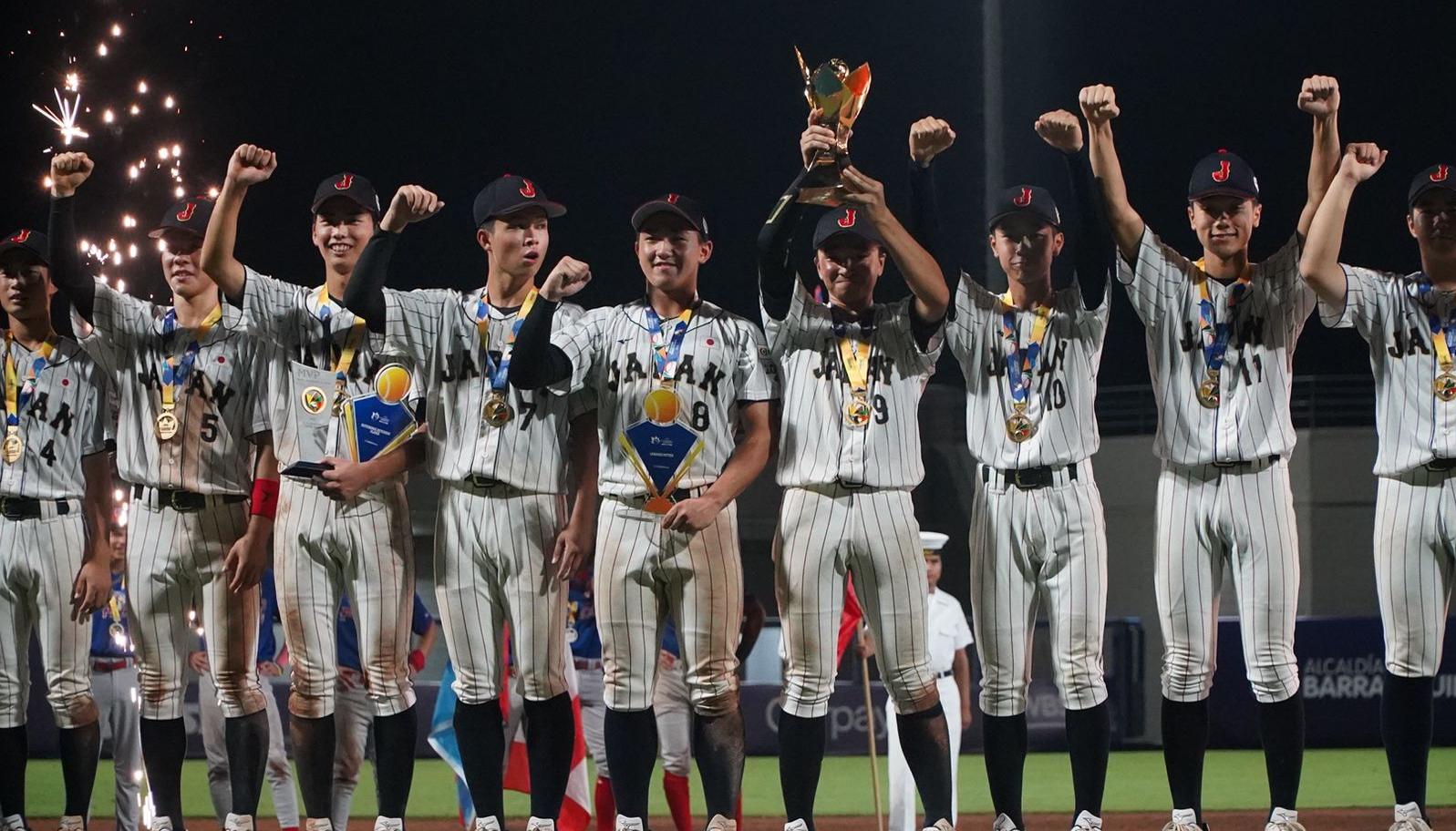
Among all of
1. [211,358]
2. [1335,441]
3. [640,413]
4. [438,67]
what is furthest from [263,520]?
[1335,441]

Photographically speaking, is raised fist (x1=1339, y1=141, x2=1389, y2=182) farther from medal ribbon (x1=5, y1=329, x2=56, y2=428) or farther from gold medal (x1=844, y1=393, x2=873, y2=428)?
medal ribbon (x1=5, y1=329, x2=56, y2=428)

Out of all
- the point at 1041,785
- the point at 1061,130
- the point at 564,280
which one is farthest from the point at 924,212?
the point at 1041,785

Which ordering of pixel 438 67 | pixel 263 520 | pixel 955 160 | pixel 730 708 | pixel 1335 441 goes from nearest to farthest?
pixel 730 708 → pixel 263 520 → pixel 438 67 → pixel 955 160 → pixel 1335 441

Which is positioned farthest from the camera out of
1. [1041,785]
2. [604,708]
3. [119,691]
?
[1041,785]

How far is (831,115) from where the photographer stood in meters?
3.94

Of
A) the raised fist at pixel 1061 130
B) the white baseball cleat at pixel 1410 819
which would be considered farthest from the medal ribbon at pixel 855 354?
the white baseball cleat at pixel 1410 819

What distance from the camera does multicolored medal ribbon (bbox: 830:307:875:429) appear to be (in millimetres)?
3990

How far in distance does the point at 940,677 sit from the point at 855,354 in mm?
2031

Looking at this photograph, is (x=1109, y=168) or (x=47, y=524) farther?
(x=47, y=524)

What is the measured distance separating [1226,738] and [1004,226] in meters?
5.26

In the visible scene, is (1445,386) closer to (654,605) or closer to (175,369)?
(654,605)

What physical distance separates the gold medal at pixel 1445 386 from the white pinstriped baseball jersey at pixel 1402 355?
12 millimetres

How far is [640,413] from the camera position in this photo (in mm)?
4027

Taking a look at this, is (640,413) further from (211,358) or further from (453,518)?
(211,358)
